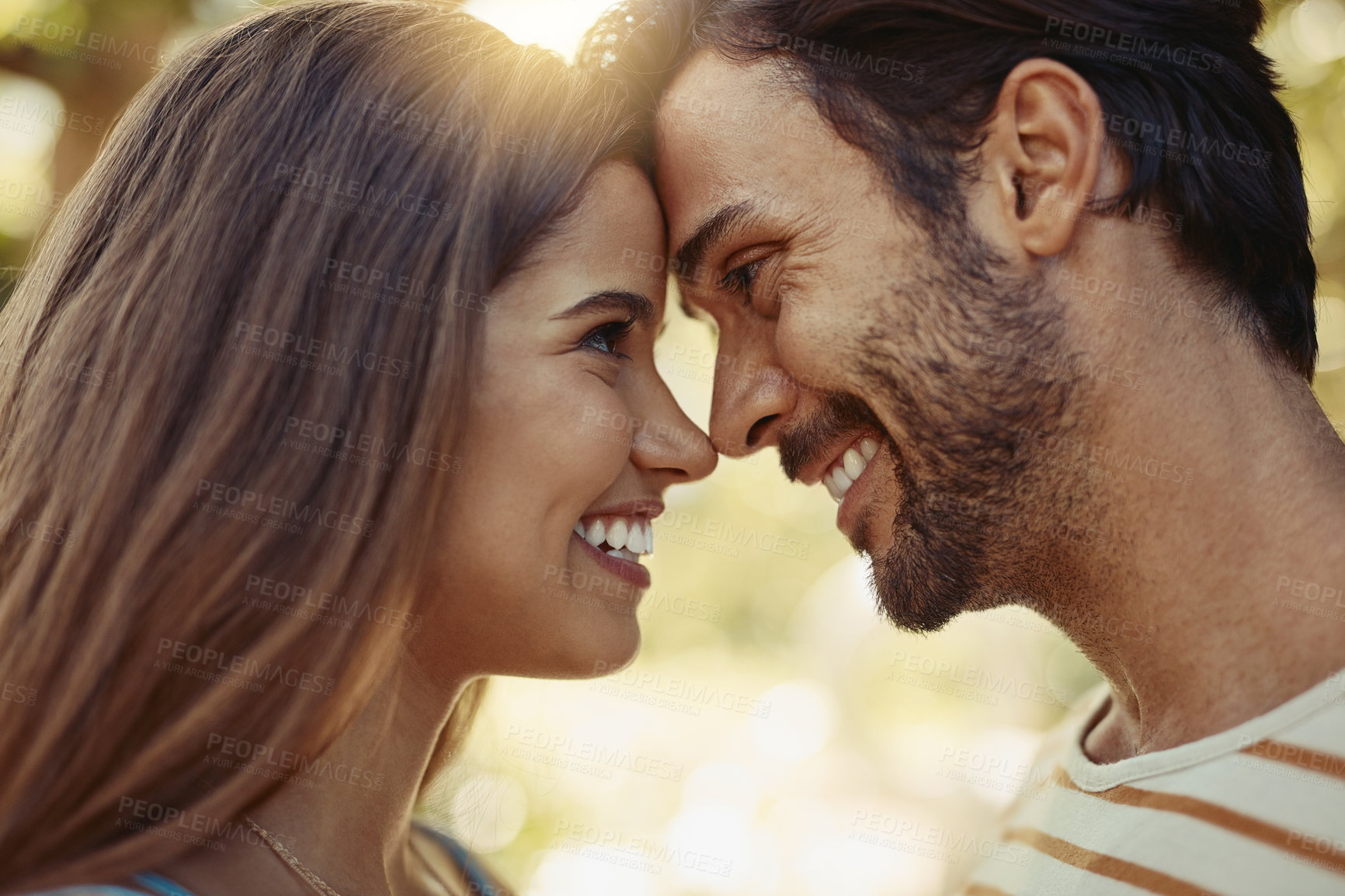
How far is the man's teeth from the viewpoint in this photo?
2.34m

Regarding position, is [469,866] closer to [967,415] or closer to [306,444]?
[306,444]

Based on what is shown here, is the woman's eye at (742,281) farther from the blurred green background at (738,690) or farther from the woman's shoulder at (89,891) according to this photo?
the woman's shoulder at (89,891)

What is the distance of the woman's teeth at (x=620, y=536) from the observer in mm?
2338

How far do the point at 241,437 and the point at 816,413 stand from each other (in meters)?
1.30

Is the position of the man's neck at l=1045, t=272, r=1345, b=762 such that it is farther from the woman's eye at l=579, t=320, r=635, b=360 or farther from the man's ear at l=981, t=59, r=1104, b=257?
the woman's eye at l=579, t=320, r=635, b=360

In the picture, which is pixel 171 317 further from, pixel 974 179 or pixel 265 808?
pixel 974 179

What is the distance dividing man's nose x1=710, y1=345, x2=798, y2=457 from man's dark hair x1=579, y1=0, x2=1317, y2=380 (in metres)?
0.52

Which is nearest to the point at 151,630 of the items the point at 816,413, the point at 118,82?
the point at 816,413

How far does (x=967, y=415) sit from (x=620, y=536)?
33.1 inches

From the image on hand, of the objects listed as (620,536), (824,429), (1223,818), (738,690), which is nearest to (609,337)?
(620,536)

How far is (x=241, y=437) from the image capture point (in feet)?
6.21

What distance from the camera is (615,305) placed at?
2.22 m

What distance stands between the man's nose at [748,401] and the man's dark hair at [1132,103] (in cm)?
52

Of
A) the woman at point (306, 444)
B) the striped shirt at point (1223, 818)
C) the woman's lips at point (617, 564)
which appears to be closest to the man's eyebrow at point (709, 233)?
the woman at point (306, 444)
